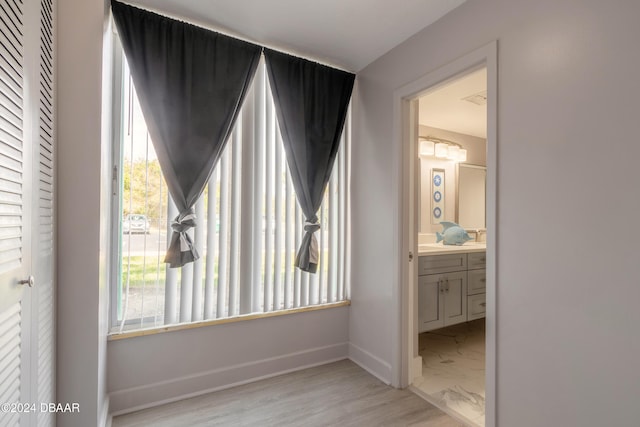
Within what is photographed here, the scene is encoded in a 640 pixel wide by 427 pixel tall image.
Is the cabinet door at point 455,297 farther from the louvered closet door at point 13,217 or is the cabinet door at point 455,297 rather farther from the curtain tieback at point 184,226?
the louvered closet door at point 13,217

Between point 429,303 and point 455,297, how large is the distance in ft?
1.17

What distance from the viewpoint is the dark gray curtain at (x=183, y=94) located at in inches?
71.8

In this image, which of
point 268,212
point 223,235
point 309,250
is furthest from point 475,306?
point 223,235

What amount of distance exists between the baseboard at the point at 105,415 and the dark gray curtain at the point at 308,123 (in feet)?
4.49

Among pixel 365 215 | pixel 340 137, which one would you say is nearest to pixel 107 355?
Result: pixel 365 215

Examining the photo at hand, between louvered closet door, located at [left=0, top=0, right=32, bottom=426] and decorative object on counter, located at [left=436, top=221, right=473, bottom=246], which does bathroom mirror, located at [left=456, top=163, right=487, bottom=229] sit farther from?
louvered closet door, located at [left=0, top=0, right=32, bottom=426]

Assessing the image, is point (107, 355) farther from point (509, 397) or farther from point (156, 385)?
point (509, 397)

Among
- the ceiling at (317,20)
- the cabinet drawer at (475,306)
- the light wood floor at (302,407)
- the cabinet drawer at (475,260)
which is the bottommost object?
the light wood floor at (302,407)

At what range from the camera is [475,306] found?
2924 mm

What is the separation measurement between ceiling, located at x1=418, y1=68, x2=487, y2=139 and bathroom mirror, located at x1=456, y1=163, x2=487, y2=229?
444mm

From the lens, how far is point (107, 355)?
1771 mm

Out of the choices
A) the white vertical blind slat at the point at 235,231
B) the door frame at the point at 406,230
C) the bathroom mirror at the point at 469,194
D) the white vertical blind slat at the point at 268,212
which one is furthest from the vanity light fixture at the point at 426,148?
the white vertical blind slat at the point at 235,231

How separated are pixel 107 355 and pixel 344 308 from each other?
1.67m

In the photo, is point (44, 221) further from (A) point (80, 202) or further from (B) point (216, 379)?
(B) point (216, 379)
